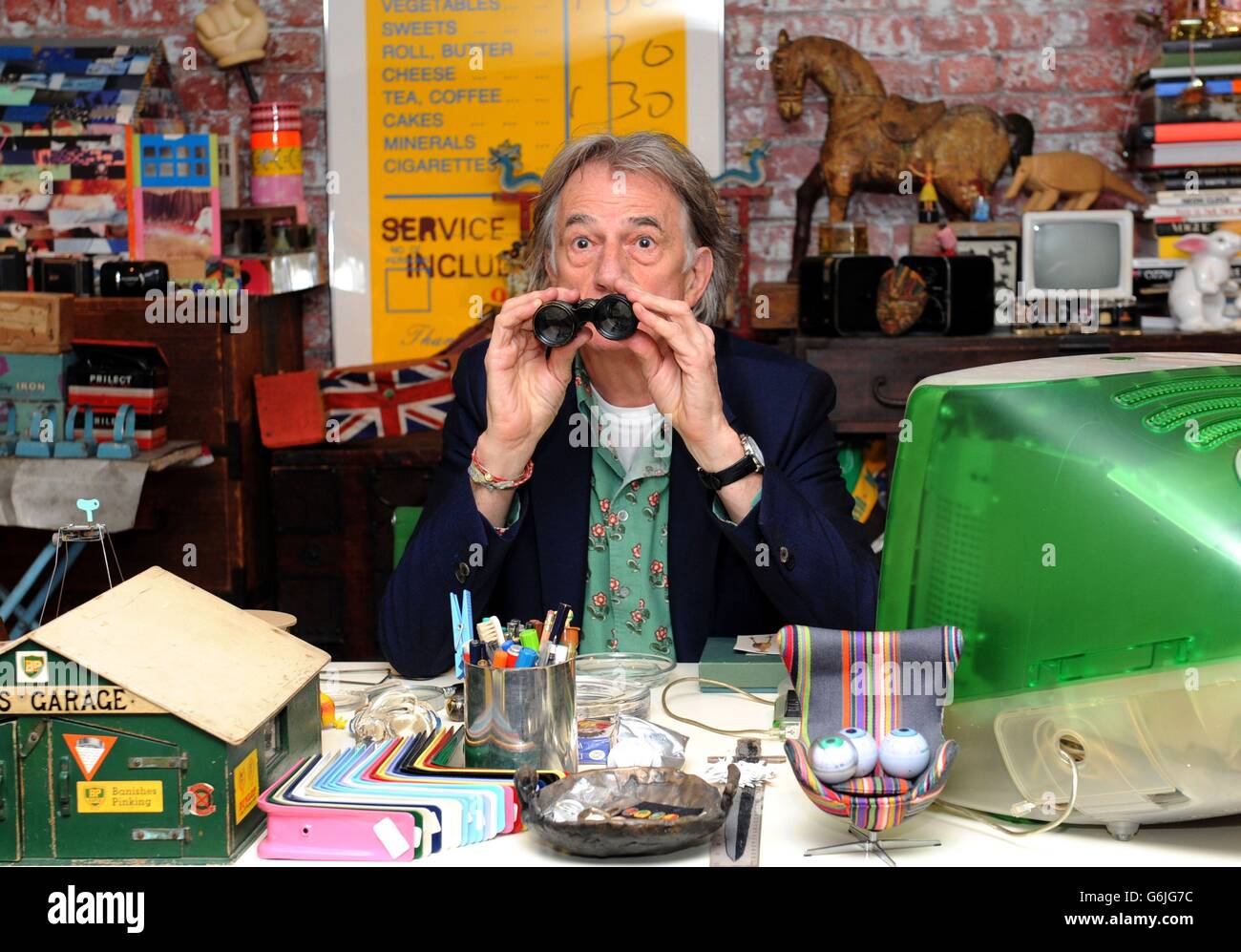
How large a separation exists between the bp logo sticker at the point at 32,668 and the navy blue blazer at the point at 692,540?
24.9 inches

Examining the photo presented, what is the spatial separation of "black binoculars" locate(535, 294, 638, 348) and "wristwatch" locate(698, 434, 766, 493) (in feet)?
0.67

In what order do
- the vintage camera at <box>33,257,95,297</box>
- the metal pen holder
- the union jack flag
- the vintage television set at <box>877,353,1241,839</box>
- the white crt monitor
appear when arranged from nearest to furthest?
the vintage television set at <box>877,353,1241,839</box>, the metal pen holder, the white crt monitor, the vintage camera at <box>33,257,95,297</box>, the union jack flag

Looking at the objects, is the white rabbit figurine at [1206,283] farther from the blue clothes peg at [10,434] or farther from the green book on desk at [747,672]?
the blue clothes peg at [10,434]

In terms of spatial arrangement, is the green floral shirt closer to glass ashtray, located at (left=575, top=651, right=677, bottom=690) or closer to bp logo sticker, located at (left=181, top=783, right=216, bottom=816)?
glass ashtray, located at (left=575, top=651, right=677, bottom=690)

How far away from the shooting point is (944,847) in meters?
1.23

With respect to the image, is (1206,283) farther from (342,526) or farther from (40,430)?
(40,430)

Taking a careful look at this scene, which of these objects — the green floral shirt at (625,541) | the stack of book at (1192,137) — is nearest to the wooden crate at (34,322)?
the green floral shirt at (625,541)

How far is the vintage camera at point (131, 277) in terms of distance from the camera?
326cm

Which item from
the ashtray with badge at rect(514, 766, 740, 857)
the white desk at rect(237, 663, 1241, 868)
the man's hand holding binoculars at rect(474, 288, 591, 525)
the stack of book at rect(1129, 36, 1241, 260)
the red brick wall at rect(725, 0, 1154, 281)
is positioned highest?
the red brick wall at rect(725, 0, 1154, 281)

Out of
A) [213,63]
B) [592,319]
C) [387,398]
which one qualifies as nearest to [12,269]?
[213,63]

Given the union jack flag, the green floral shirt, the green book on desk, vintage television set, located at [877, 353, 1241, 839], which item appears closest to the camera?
vintage television set, located at [877, 353, 1241, 839]

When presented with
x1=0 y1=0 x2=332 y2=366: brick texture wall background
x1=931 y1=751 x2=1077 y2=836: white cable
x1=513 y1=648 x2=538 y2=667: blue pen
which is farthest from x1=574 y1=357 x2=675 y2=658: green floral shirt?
x1=0 y1=0 x2=332 y2=366: brick texture wall background

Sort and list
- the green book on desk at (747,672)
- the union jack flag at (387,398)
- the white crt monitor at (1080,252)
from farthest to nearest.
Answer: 1. the union jack flag at (387,398)
2. the white crt monitor at (1080,252)
3. the green book on desk at (747,672)

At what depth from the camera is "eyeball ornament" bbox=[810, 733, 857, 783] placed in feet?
3.91
